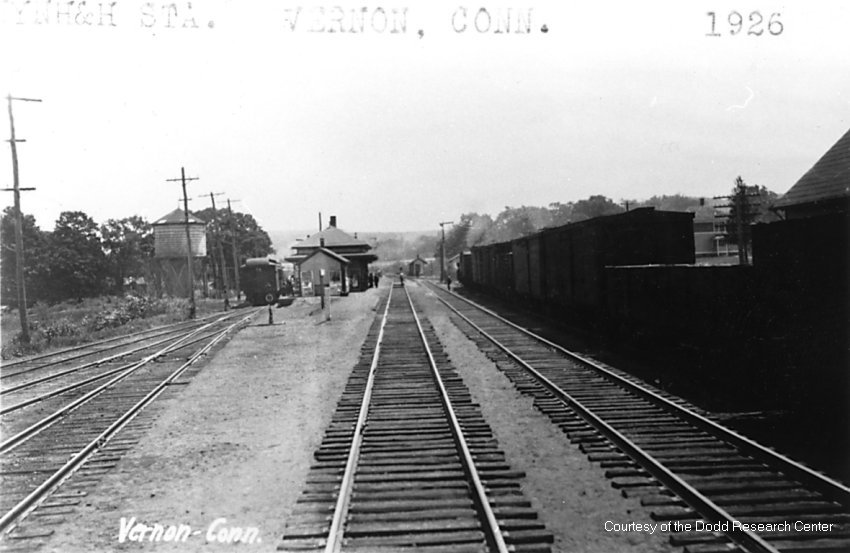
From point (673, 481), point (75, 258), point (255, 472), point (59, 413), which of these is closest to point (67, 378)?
point (59, 413)

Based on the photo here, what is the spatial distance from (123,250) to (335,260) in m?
41.7

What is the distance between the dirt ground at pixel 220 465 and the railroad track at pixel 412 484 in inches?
11.4

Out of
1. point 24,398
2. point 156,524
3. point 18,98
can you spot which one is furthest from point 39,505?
point 18,98

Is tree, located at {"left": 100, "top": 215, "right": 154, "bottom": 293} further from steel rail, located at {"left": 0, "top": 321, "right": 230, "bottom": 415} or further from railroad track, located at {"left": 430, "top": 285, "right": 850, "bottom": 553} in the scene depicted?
railroad track, located at {"left": 430, "top": 285, "right": 850, "bottom": 553}

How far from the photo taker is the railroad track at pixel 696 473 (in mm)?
4930

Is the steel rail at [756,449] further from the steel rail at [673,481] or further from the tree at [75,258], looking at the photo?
the tree at [75,258]

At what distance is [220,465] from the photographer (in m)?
7.48

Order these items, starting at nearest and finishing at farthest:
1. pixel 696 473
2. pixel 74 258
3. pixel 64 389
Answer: pixel 696 473 < pixel 64 389 < pixel 74 258

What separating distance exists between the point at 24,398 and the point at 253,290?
1172 inches

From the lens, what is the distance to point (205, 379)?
13.3 metres

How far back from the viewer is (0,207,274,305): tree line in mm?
59844

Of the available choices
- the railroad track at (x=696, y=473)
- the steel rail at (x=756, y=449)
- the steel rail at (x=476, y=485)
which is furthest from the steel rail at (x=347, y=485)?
the steel rail at (x=756, y=449)

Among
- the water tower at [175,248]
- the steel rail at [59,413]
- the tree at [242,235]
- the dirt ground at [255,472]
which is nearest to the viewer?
the dirt ground at [255,472]

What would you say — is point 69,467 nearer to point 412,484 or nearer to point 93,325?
point 412,484
